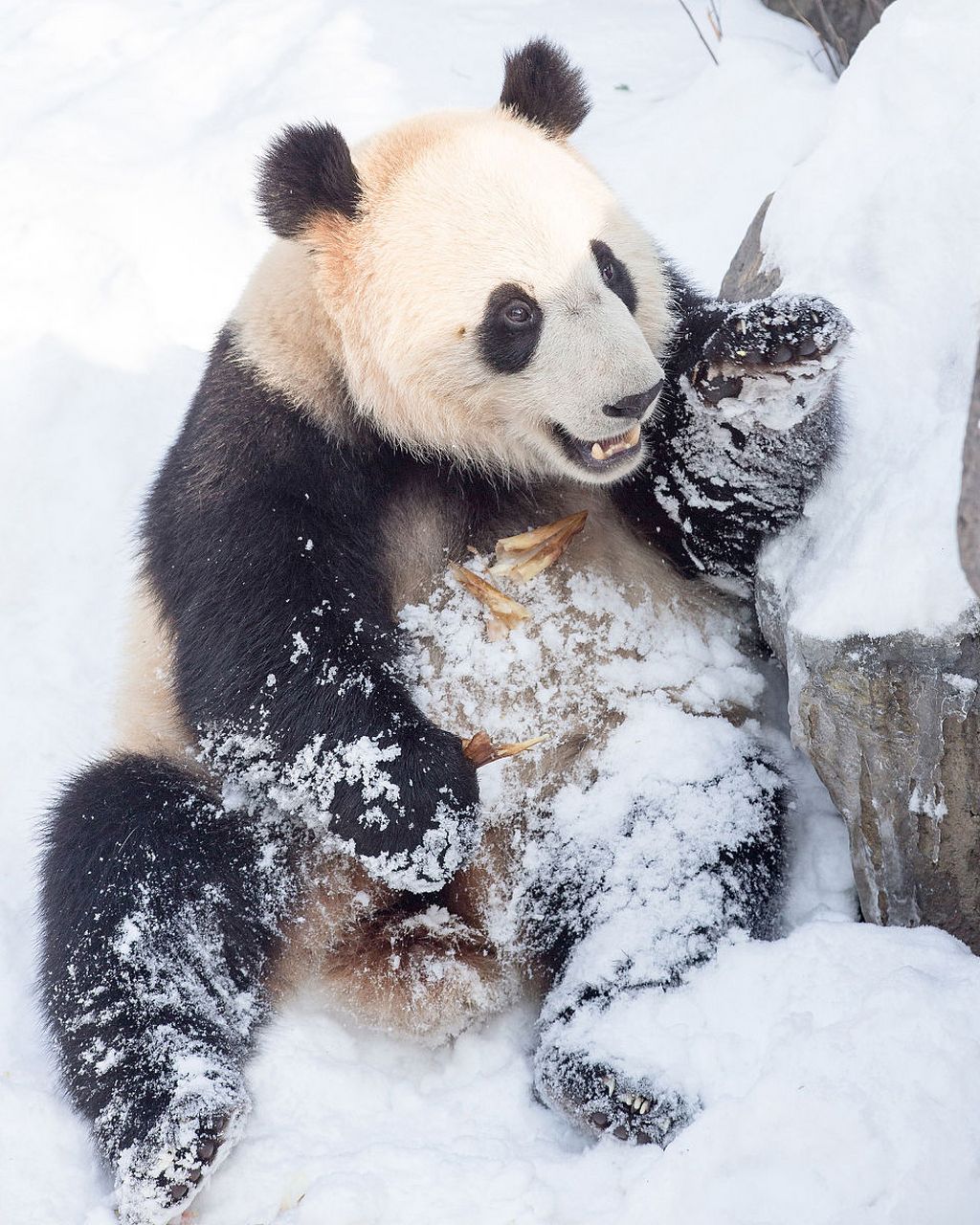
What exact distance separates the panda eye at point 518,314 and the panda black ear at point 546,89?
673 millimetres

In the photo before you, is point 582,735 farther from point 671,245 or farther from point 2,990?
point 671,245

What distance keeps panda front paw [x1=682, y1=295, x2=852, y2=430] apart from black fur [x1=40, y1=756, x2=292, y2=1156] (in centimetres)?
141

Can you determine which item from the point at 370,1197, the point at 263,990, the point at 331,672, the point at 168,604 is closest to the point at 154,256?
the point at 168,604

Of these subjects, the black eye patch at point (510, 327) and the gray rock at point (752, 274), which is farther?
the gray rock at point (752, 274)

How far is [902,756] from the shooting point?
2467 mm

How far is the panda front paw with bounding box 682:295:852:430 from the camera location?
97.5 inches

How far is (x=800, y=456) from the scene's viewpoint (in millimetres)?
2709

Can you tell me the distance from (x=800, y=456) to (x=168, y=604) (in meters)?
1.43

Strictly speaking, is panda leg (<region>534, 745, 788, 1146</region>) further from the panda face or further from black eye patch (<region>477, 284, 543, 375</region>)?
black eye patch (<region>477, 284, 543, 375</region>)

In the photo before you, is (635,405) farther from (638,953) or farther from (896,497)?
(638,953)

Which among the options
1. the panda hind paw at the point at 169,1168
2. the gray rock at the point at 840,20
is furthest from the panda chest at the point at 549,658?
the gray rock at the point at 840,20

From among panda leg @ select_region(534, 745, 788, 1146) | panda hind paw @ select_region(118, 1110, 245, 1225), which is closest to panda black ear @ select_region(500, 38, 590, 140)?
panda leg @ select_region(534, 745, 788, 1146)

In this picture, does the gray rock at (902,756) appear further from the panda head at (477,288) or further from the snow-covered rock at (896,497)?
the panda head at (477,288)

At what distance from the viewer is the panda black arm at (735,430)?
252 centimetres
